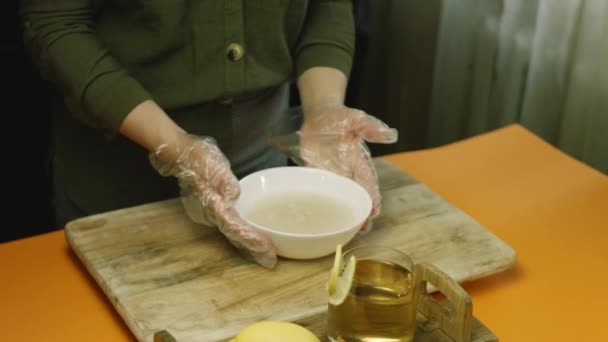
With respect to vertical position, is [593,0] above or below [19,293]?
above

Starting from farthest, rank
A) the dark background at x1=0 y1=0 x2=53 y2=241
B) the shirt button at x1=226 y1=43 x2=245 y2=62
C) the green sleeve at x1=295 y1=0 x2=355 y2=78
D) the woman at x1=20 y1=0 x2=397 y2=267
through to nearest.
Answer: the dark background at x1=0 y1=0 x2=53 y2=241, the green sleeve at x1=295 y1=0 x2=355 y2=78, the shirt button at x1=226 y1=43 x2=245 y2=62, the woman at x1=20 y1=0 x2=397 y2=267

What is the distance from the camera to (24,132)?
2.10 meters

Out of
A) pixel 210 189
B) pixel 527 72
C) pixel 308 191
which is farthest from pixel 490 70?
pixel 210 189

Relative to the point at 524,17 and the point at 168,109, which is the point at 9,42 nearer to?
the point at 168,109

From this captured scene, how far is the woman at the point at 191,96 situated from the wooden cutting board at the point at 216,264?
1.8 inches

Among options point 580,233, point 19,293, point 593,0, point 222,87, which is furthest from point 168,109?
point 593,0

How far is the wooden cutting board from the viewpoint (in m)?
1.05

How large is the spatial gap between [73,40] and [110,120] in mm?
143

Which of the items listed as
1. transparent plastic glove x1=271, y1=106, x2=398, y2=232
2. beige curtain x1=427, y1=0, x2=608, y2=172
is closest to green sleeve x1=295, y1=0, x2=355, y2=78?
transparent plastic glove x1=271, y1=106, x2=398, y2=232

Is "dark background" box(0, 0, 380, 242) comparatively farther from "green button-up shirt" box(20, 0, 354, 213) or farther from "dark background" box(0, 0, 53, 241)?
"green button-up shirt" box(20, 0, 354, 213)

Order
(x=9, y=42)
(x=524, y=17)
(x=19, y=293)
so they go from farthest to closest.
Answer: (x=9, y=42) → (x=524, y=17) → (x=19, y=293)

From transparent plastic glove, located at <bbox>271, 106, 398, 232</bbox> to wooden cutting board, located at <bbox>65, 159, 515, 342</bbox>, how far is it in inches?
2.8

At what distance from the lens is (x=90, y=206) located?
4.75ft

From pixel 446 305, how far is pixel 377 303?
0.42ft
